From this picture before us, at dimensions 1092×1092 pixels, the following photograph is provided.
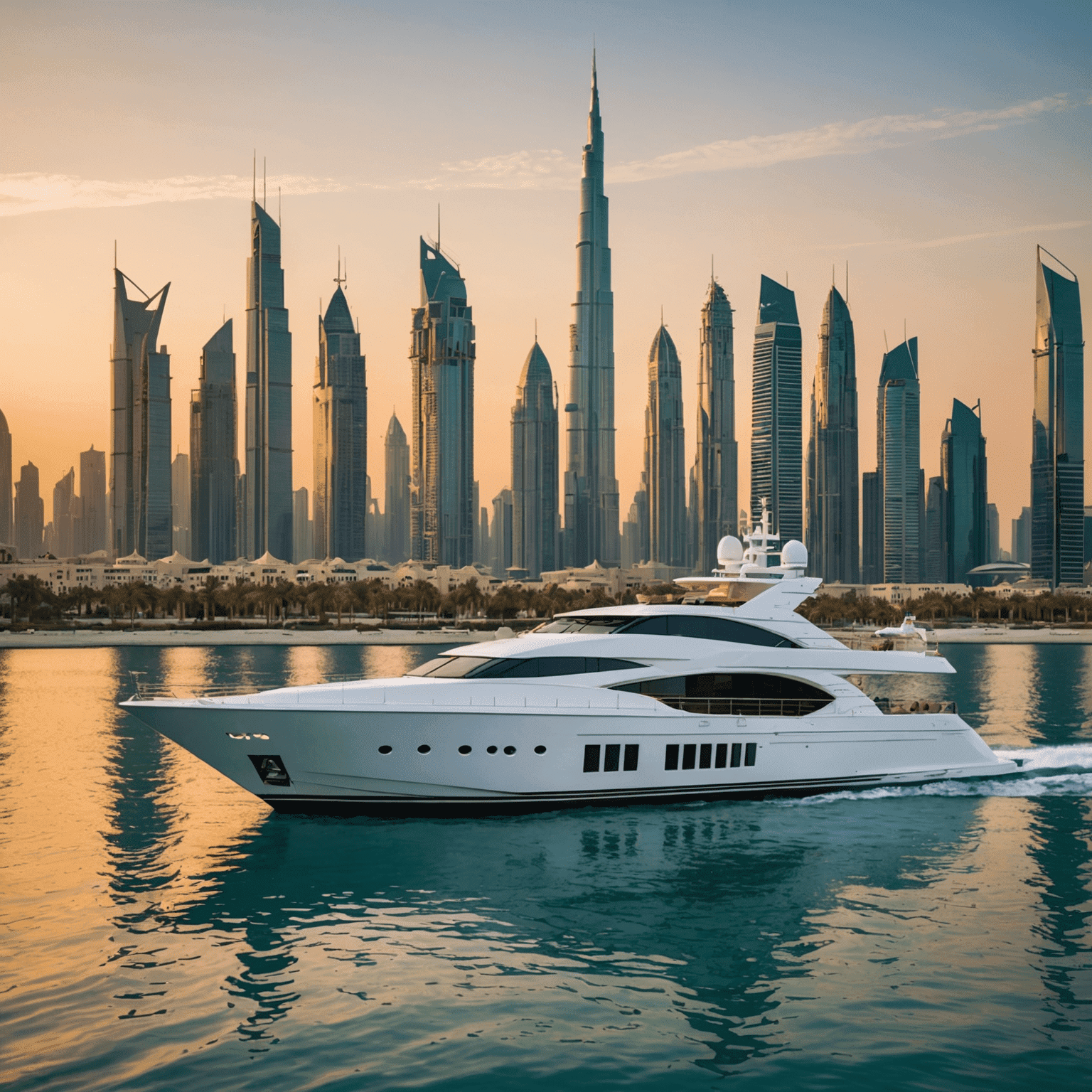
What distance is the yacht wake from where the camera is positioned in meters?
23.4

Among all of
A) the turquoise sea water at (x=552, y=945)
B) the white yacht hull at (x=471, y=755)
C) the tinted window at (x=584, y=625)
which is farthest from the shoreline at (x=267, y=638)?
the turquoise sea water at (x=552, y=945)

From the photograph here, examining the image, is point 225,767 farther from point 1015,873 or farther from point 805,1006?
point 1015,873

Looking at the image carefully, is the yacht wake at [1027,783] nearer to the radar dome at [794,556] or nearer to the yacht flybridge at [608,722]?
the yacht flybridge at [608,722]

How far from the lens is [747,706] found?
73.8ft

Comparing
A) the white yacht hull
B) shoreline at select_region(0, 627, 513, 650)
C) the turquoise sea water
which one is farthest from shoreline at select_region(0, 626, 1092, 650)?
the turquoise sea water

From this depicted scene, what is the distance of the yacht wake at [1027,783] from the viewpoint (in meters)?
23.4

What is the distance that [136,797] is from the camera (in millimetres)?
24031

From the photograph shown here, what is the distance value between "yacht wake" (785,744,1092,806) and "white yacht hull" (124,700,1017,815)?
214cm

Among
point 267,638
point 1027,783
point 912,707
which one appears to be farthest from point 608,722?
point 267,638

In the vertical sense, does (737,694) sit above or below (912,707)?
above

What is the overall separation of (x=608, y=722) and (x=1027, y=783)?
11895mm

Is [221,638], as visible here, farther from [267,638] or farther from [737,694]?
[737,694]

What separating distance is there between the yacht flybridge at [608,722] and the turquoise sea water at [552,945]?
65 centimetres

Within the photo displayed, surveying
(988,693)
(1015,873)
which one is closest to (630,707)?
(1015,873)
